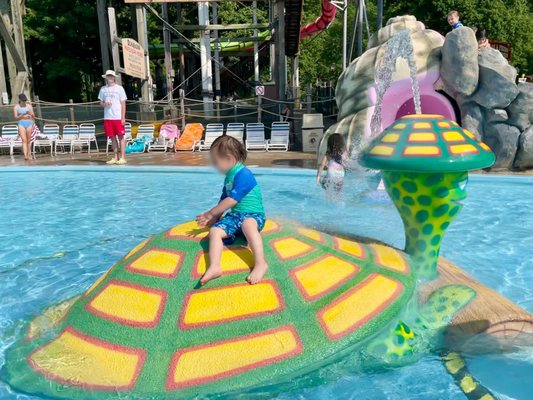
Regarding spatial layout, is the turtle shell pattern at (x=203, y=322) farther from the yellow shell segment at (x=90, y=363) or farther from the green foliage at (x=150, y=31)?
the green foliage at (x=150, y=31)

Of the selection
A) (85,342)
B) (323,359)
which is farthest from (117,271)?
(323,359)

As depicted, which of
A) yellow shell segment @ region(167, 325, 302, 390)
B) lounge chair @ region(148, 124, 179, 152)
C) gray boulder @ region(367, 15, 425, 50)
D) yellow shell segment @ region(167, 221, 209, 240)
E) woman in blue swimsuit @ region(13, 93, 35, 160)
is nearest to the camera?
yellow shell segment @ region(167, 325, 302, 390)

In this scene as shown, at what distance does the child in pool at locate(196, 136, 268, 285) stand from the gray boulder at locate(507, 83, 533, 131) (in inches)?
322

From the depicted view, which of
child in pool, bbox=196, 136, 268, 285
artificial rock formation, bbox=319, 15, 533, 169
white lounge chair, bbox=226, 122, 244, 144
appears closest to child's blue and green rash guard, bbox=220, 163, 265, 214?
child in pool, bbox=196, 136, 268, 285

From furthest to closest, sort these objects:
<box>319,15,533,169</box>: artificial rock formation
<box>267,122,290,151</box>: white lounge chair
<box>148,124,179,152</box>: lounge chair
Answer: <box>148,124,179,152</box>: lounge chair → <box>267,122,290,151</box>: white lounge chair → <box>319,15,533,169</box>: artificial rock formation

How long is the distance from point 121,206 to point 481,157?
5965 millimetres

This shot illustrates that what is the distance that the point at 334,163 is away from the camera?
7.02 m

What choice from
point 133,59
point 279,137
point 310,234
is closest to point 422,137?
point 310,234

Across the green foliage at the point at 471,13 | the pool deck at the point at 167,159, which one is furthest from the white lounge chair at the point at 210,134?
the green foliage at the point at 471,13

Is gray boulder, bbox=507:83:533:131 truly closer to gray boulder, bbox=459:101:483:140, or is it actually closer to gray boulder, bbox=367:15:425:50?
gray boulder, bbox=459:101:483:140

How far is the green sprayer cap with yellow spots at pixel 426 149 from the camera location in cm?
314

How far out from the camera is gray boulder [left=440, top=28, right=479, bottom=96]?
9086 mm

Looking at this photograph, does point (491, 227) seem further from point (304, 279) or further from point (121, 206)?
point (121, 206)

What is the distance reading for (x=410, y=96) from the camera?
30.2 ft
